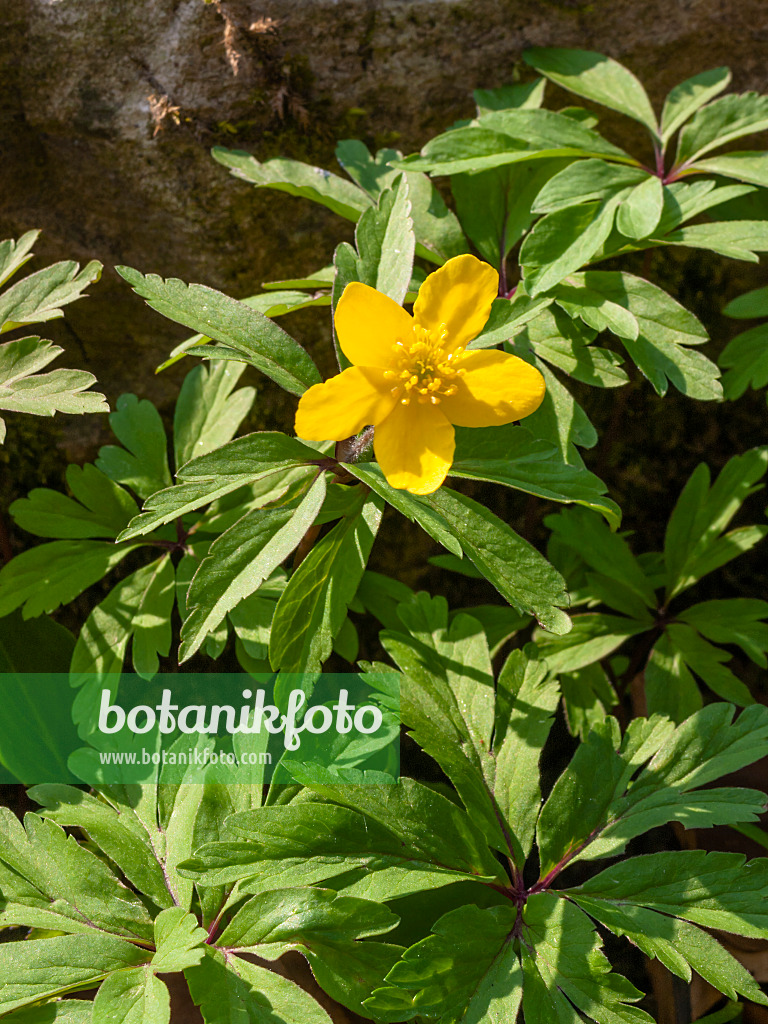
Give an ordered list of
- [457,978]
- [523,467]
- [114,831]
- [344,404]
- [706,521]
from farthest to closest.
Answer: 1. [706,521]
2. [114,831]
3. [523,467]
4. [457,978]
5. [344,404]

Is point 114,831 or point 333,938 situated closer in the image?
point 333,938

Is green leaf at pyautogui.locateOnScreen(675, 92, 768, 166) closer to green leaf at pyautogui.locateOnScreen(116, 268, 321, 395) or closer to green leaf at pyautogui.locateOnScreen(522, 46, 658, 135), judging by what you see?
green leaf at pyautogui.locateOnScreen(522, 46, 658, 135)

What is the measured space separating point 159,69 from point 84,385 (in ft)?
3.28

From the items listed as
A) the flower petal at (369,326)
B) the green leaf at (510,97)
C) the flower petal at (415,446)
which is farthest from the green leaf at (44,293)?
the green leaf at (510,97)

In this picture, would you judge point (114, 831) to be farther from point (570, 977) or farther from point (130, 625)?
point (570, 977)

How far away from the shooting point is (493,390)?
1.58m

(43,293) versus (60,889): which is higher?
(43,293)

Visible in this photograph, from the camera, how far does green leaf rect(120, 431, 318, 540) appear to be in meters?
1.55

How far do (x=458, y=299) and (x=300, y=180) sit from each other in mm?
827

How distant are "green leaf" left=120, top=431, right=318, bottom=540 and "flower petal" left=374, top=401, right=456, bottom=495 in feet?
0.72

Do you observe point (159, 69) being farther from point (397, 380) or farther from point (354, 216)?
point (397, 380)

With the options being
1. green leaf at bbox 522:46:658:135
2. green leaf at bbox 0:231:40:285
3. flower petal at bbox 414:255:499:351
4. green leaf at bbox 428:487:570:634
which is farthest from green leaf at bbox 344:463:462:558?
green leaf at bbox 522:46:658:135

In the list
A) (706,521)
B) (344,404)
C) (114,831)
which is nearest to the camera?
(344,404)

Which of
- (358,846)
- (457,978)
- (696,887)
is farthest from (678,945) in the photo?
(358,846)
